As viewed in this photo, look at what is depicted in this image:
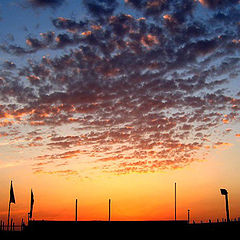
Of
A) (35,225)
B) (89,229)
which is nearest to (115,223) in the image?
(89,229)

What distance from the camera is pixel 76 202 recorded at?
90.6 m

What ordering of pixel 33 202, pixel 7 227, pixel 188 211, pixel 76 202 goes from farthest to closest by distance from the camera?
pixel 188 211 → pixel 76 202 → pixel 33 202 → pixel 7 227

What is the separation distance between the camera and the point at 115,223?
52.8 m

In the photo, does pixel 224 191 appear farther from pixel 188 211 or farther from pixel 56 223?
pixel 188 211

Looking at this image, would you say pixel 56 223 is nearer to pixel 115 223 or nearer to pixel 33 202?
pixel 115 223

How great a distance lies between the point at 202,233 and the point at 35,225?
20874 mm

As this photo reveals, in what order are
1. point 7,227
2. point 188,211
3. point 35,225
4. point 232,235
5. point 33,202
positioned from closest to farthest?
point 232,235, point 35,225, point 7,227, point 33,202, point 188,211

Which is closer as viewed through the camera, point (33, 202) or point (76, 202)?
point (33, 202)

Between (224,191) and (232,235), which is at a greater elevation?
(224,191)

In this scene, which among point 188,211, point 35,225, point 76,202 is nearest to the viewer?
point 35,225

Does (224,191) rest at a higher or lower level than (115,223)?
higher

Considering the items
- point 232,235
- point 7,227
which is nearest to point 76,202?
point 7,227

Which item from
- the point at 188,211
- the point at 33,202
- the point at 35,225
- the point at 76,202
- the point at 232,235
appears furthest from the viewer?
the point at 188,211

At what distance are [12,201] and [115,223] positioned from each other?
58.4 ft
